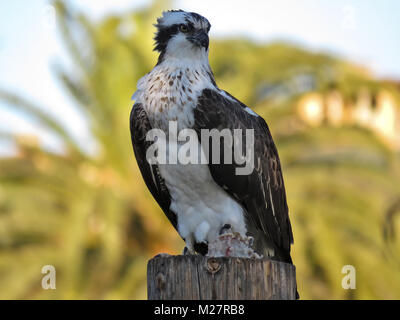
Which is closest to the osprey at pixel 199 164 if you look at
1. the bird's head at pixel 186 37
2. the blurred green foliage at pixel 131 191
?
the bird's head at pixel 186 37

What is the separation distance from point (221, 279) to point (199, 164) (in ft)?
5.08

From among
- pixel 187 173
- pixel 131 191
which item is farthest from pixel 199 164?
pixel 131 191

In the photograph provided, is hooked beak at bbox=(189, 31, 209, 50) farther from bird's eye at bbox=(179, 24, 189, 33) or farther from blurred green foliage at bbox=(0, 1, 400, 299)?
blurred green foliage at bbox=(0, 1, 400, 299)

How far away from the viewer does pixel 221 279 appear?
4562 mm

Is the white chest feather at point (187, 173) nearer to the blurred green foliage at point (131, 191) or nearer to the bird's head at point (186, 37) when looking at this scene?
the bird's head at point (186, 37)

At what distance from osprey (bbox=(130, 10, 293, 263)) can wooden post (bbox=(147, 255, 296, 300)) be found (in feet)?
Result: 3.54

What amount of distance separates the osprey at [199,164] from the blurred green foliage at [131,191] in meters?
9.53

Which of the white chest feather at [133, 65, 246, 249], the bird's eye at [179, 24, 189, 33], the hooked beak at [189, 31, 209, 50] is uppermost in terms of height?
the bird's eye at [179, 24, 189, 33]

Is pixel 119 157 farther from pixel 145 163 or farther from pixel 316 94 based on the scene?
pixel 145 163

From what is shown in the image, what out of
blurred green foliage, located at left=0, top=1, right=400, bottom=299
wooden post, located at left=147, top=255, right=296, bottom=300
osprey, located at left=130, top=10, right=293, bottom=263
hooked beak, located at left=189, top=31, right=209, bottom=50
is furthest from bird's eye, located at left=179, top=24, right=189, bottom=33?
blurred green foliage, located at left=0, top=1, right=400, bottom=299

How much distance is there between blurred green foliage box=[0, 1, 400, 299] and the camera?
16.1 metres

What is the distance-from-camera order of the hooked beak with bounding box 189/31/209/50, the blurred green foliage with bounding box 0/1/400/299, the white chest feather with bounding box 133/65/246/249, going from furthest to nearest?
the blurred green foliage with bounding box 0/1/400/299, the hooked beak with bounding box 189/31/209/50, the white chest feather with bounding box 133/65/246/249

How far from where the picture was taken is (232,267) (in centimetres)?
458
